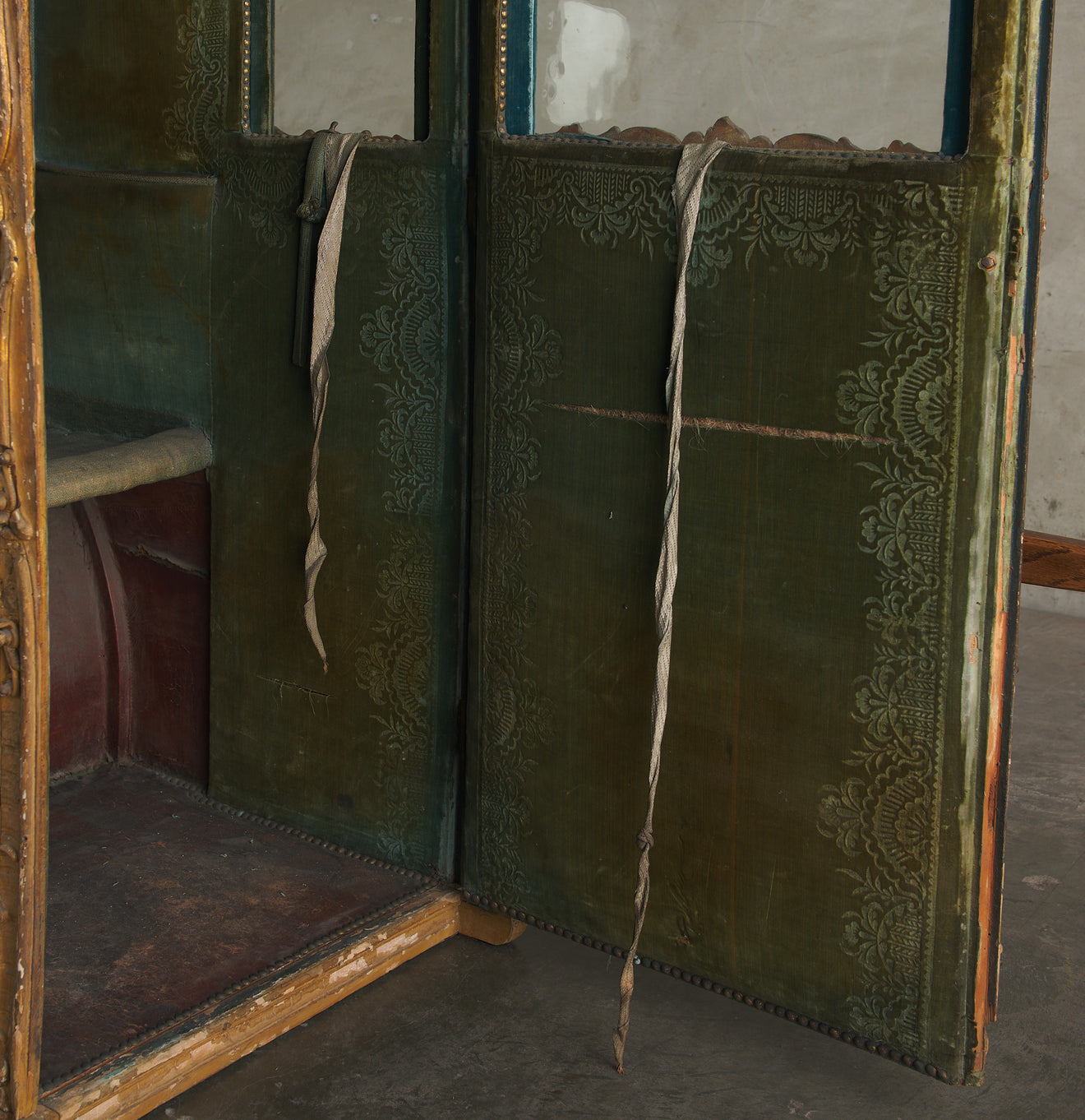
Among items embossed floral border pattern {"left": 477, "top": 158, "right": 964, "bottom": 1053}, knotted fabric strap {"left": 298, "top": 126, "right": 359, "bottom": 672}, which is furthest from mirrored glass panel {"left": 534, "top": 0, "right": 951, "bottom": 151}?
embossed floral border pattern {"left": 477, "top": 158, "right": 964, "bottom": 1053}

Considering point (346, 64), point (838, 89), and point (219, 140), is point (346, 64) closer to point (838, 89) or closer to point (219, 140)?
point (838, 89)

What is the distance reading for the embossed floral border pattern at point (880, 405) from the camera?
168cm

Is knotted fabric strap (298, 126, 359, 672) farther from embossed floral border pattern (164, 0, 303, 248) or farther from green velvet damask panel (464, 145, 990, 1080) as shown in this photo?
green velvet damask panel (464, 145, 990, 1080)

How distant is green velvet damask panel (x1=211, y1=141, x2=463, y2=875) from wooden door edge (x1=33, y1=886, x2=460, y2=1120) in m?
0.13

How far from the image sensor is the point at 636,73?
5922 mm

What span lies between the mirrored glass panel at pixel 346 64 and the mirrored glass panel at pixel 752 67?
81 centimetres

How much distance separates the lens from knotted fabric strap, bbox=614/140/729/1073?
1810 mm

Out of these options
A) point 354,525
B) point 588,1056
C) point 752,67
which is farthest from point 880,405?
point 752,67

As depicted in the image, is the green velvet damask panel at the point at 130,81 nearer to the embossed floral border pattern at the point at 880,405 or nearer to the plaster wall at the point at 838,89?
the embossed floral border pattern at the point at 880,405

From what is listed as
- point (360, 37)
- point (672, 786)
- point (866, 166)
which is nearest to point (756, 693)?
point (672, 786)

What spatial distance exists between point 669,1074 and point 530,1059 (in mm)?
206

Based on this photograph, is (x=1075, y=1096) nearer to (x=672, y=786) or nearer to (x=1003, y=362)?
(x=672, y=786)

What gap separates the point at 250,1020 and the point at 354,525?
0.80m

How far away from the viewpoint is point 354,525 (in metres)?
2.29
